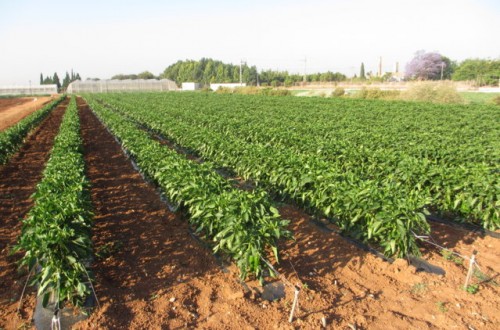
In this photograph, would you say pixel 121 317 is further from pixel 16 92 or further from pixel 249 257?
pixel 16 92

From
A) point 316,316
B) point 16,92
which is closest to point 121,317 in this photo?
point 316,316

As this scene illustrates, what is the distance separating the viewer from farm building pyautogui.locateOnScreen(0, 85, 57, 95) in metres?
91.6

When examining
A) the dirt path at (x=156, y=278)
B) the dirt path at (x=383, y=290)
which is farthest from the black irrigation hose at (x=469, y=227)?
the dirt path at (x=156, y=278)

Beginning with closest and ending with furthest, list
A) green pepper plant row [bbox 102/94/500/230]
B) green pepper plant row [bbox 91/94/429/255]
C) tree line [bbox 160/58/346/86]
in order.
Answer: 1. green pepper plant row [bbox 91/94/429/255]
2. green pepper plant row [bbox 102/94/500/230]
3. tree line [bbox 160/58/346/86]

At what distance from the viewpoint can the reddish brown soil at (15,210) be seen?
444cm

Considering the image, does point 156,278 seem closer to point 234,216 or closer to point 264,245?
point 234,216

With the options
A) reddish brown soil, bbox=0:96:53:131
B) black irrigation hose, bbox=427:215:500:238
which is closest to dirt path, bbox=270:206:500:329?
black irrigation hose, bbox=427:215:500:238

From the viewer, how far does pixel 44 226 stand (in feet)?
14.3

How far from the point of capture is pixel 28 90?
91625mm

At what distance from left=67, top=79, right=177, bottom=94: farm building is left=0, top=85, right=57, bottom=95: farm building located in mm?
7659

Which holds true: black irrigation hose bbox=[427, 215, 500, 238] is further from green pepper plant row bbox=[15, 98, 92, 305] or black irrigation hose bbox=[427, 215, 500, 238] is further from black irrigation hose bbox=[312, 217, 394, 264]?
green pepper plant row bbox=[15, 98, 92, 305]

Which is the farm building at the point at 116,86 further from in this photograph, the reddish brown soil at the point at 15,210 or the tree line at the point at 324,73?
the reddish brown soil at the point at 15,210

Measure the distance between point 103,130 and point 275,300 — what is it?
18.7 m

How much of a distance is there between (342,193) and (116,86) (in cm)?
9570
